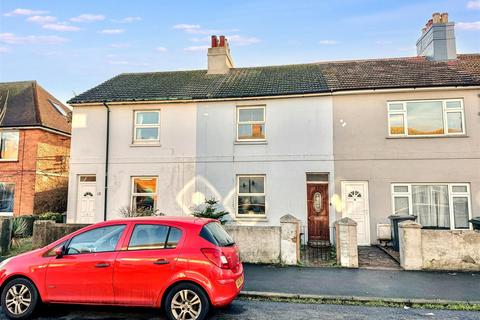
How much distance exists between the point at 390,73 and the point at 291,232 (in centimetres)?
873

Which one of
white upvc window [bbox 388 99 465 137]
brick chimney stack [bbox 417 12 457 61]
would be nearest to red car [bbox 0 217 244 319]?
white upvc window [bbox 388 99 465 137]

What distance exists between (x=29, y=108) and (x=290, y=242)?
57.8 feet

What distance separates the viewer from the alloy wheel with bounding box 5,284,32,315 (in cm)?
527

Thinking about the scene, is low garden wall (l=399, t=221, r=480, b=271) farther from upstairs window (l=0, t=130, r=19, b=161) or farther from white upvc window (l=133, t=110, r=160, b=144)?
upstairs window (l=0, t=130, r=19, b=161)

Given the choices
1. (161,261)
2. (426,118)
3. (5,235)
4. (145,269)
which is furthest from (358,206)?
(5,235)

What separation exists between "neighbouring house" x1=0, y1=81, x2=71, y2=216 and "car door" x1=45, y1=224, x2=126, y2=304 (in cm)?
1399

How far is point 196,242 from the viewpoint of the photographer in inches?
203

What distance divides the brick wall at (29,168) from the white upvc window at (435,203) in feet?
56.2

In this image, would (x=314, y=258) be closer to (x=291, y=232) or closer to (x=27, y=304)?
(x=291, y=232)

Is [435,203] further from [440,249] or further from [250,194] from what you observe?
[250,194]

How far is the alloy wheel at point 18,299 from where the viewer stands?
207 inches

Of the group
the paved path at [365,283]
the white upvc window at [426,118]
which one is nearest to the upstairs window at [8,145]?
the paved path at [365,283]

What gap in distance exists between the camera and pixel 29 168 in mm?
17656

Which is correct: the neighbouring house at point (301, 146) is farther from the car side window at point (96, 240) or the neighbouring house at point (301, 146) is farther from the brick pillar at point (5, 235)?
the car side window at point (96, 240)
